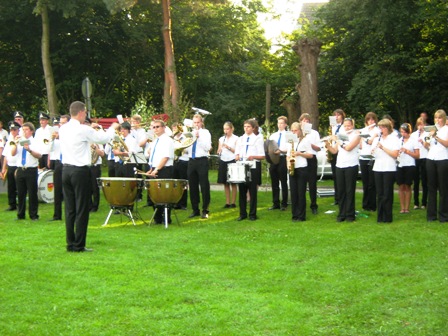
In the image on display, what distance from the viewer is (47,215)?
16625 mm

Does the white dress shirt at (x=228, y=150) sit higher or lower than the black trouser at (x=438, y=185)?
higher

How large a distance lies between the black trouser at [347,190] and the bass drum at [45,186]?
786cm

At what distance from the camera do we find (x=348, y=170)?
1447 cm

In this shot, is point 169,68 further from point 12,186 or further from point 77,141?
point 77,141

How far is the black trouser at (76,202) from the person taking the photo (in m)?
11.5

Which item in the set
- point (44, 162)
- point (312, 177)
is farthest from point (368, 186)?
point (44, 162)

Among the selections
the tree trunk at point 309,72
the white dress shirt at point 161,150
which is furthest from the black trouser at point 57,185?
the tree trunk at point 309,72

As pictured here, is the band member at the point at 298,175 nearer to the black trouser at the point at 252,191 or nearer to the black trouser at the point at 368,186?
the black trouser at the point at 252,191

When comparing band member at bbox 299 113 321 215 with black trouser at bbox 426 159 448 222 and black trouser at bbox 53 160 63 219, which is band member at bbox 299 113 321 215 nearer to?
black trouser at bbox 426 159 448 222

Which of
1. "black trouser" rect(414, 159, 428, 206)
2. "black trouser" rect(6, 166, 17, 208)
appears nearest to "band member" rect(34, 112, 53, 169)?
"black trouser" rect(6, 166, 17, 208)

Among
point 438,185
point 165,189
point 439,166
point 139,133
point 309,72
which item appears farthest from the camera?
point 309,72

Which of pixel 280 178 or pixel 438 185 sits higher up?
pixel 280 178

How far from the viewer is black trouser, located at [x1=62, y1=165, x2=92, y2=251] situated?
11539 mm

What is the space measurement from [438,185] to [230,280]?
627 cm
